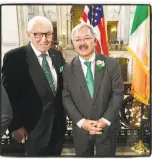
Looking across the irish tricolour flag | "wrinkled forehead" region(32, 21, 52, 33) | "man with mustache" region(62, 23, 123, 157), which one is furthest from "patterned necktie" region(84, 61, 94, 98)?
"wrinkled forehead" region(32, 21, 52, 33)

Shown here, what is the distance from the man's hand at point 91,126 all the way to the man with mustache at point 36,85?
15cm

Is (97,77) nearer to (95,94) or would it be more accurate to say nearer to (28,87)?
(95,94)

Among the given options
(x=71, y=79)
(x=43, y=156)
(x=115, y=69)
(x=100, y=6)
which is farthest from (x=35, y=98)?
(x=100, y=6)

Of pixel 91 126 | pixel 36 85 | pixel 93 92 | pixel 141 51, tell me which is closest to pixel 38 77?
pixel 36 85

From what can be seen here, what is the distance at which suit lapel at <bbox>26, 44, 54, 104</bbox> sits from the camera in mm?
1840

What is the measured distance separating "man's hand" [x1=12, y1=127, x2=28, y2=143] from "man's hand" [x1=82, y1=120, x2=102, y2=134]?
43 cm

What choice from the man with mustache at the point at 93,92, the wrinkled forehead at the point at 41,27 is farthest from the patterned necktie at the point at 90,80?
the wrinkled forehead at the point at 41,27

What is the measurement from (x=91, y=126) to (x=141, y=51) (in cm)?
64

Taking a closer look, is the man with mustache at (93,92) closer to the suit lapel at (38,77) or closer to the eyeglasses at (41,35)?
the suit lapel at (38,77)

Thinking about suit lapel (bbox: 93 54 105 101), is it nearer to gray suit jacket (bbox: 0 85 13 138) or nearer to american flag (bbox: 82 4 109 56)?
american flag (bbox: 82 4 109 56)

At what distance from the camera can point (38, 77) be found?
1.85m

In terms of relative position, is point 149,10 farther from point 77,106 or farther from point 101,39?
point 77,106

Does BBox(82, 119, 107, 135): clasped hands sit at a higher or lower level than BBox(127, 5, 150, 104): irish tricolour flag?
lower

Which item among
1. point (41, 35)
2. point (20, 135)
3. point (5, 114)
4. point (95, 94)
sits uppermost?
point (41, 35)
